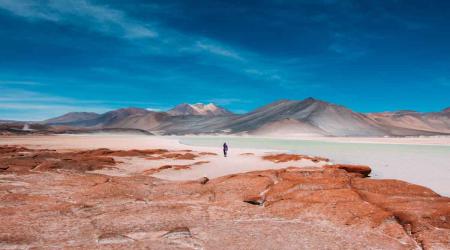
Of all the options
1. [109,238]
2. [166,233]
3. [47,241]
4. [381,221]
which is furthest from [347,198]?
[47,241]

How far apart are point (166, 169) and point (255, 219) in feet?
53.8

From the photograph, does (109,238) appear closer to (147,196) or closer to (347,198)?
(147,196)

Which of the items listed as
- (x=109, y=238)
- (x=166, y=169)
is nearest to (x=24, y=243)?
(x=109, y=238)

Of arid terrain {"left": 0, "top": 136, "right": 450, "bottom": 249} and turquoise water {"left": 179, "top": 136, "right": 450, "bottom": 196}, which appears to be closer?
arid terrain {"left": 0, "top": 136, "right": 450, "bottom": 249}

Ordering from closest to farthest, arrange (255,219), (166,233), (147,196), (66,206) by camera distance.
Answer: (166,233), (255,219), (66,206), (147,196)

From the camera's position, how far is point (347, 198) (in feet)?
31.7

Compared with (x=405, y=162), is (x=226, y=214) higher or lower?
lower

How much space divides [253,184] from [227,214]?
3097mm

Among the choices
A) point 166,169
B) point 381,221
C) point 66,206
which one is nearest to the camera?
point 381,221

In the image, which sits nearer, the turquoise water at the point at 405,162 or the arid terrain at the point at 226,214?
the arid terrain at the point at 226,214

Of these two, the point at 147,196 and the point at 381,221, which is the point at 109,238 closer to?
the point at 147,196

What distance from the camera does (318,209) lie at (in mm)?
9016

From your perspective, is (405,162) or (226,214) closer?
(226,214)

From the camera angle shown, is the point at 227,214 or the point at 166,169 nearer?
the point at 227,214
